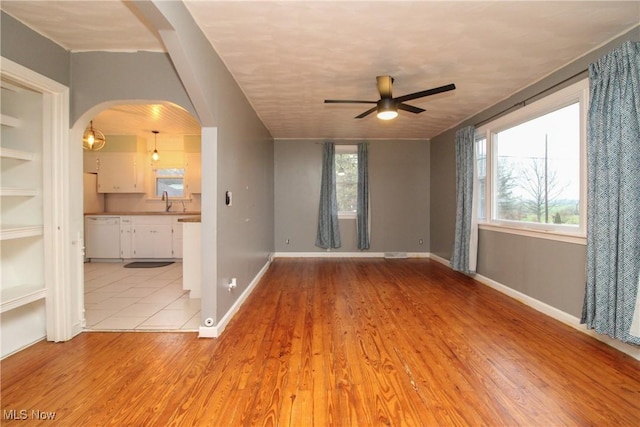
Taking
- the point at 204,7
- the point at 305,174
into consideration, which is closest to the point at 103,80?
the point at 204,7

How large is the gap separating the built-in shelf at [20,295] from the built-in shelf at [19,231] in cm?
39

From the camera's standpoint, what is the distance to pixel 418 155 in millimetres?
6094

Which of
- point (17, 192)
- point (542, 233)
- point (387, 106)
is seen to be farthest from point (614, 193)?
point (17, 192)

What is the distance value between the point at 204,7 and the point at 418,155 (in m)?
5.04

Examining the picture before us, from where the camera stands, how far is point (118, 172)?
19.4ft

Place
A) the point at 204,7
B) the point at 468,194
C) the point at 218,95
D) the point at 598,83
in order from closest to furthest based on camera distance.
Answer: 1. the point at 204,7
2. the point at 598,83
3. the point at 218,95
4. the point at 468,194

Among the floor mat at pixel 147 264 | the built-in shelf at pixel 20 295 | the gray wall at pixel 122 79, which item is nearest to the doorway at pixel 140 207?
the floor mat at pixel 147 264

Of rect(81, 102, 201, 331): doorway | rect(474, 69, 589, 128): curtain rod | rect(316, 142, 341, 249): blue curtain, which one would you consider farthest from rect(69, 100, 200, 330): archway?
rect(474, 69, 589, 128): curtain rod

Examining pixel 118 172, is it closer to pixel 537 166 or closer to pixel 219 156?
pixel 219 156

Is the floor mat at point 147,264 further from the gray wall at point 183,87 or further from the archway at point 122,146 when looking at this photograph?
the gray wall at point 183,87

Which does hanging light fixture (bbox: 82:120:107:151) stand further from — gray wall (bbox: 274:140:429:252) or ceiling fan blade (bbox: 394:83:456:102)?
ceiling fan blade (bbox: 394:83:456:102)

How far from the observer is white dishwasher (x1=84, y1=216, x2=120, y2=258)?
17.8 feet

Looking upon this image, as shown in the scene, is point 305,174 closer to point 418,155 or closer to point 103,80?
point 418,155

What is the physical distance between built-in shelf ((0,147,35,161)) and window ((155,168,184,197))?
402cm
